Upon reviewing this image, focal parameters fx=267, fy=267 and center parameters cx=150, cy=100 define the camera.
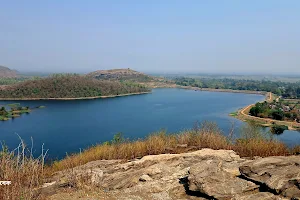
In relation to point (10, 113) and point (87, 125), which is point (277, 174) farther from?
point (10, 113)

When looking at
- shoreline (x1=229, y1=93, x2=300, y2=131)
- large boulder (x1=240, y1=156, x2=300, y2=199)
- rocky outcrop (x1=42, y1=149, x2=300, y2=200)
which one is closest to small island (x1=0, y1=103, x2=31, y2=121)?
shoreline (x1=229, y1=93, x2=300, y2=131)

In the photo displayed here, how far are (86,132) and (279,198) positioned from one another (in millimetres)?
29016

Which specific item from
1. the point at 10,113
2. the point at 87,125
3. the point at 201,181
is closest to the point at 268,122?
the point at 87,125

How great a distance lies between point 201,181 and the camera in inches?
167

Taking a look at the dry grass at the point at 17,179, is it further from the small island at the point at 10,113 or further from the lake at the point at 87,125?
the small island at the point at 10,113

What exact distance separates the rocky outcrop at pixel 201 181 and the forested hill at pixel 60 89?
59.6m

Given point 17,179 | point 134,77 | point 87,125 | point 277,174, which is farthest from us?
point 134,77

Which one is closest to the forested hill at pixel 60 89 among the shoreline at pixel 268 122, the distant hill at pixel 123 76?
the shoreline at pixel 268 122

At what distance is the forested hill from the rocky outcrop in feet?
195

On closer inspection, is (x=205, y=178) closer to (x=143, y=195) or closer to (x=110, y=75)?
(x=143, y=195)

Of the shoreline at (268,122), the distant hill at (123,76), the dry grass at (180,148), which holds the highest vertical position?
the distant hill at (123,76)

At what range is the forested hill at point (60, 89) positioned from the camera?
6197 cm

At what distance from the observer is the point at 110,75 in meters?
119

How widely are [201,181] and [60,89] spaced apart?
211 ft
